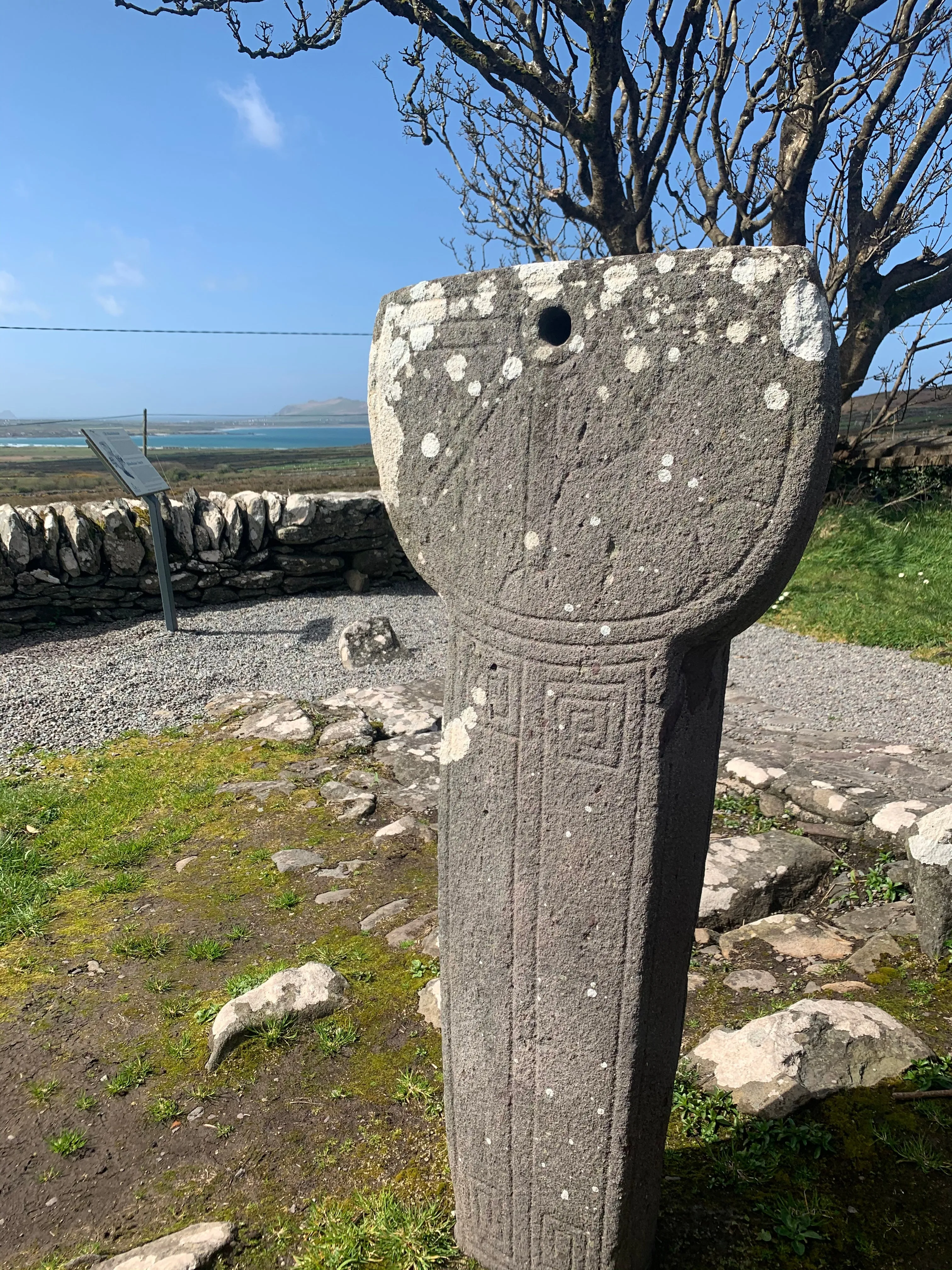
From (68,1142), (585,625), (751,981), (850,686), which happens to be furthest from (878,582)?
(68,1142)

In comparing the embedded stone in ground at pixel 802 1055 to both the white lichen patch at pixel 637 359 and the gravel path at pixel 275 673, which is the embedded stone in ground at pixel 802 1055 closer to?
the white lichen patch at pixel 637 359

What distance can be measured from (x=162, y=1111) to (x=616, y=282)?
2793 millimetres

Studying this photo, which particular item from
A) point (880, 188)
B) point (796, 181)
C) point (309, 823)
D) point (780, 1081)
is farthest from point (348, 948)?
point (880, 188)

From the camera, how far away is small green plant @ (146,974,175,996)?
324 centimetres

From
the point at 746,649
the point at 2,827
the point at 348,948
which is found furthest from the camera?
the point at 746,649

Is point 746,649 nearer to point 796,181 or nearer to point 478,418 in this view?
point 796,181

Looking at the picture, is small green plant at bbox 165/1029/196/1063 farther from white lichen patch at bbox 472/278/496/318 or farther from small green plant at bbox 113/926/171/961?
white lichen patch at bbox 472/278/496/318

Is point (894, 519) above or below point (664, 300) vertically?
below

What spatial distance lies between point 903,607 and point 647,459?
8236 millimetres

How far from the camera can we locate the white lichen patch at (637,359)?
1.42 metres

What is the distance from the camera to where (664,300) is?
1.40 m

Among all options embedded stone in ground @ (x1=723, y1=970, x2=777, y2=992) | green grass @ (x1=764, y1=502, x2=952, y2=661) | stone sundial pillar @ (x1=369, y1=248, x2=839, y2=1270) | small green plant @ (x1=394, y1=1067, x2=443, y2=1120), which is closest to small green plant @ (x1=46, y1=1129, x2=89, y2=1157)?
small green plant @ (x1=394, y1=1067, x2=443, y2=1120)

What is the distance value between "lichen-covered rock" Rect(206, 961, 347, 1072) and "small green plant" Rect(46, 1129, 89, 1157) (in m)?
0.41

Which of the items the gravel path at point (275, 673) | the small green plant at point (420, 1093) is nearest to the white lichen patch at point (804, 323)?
the small green plant at point (420, 1093)
